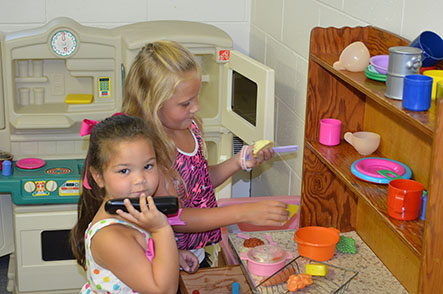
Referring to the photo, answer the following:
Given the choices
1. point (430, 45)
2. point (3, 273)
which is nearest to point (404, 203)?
point (430, 45)

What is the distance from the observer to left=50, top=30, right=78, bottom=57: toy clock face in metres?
2.65

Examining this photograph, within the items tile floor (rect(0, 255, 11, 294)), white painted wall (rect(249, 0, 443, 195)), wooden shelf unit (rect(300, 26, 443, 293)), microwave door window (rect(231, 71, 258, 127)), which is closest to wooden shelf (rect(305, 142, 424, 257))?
wooden shelf unit (rect(300, 26, 443, 293))

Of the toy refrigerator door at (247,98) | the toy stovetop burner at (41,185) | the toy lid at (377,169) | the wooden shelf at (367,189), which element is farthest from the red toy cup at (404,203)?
the toy stovetop burner at (41,185)

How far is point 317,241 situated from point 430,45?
25.0 inches

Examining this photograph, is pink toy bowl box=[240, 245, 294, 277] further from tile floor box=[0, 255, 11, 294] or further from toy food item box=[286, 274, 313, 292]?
tile floor box=[0, 255, 11, 294]

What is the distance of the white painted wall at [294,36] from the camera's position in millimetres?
1743

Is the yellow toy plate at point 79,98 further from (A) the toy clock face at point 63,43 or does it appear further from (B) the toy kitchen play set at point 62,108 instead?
(A) the toy clock face at point 63,43

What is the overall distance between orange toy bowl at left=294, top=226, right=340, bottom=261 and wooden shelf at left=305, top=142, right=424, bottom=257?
0.19 meters

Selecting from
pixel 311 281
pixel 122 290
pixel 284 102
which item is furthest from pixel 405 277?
pixel 284 102

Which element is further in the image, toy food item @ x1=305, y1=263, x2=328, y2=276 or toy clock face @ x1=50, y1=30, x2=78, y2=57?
toy clock face @ x1=50, y1=30, x2=78, y2=57

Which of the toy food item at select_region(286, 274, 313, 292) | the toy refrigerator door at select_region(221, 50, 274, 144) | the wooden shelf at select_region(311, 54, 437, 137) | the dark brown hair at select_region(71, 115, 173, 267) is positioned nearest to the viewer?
the wooden shelf at select_region(311, 54, 437, 137)

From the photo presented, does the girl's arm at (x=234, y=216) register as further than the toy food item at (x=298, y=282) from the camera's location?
Yes

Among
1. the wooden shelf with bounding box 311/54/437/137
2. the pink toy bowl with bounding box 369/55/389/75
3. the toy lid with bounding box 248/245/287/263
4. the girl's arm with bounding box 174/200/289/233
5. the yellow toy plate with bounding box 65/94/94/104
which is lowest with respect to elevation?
the toy lid with bounding box 248/245/287/263

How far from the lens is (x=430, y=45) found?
4.88 ft
